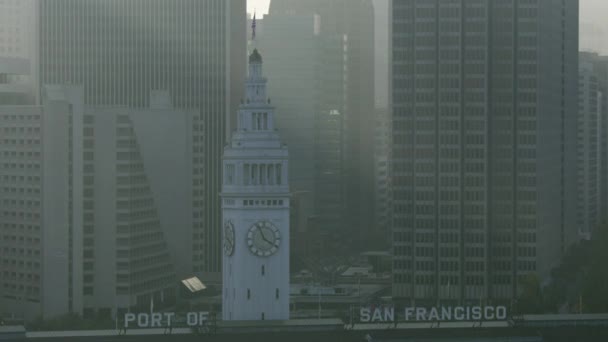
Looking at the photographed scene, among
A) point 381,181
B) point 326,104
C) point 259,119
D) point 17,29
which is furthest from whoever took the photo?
point 381,181

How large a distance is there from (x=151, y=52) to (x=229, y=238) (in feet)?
222

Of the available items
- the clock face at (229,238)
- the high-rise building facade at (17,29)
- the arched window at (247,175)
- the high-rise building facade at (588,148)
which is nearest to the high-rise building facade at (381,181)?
the high-rise building facade at (588,148)

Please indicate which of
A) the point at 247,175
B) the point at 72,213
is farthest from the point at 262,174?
the point at 72,213

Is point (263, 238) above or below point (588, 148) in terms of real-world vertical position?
below

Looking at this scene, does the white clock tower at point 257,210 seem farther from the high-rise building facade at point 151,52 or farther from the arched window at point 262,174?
the high-rise building facade at point 151,52

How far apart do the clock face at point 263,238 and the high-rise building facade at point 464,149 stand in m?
41.2

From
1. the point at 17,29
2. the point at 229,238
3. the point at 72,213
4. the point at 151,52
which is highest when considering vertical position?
the point at 17,29

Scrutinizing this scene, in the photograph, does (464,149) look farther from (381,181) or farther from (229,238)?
(381,181)

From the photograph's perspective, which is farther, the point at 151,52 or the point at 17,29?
the point at 17,29

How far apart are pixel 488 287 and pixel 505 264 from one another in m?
1.98

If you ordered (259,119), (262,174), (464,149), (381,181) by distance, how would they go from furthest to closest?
(381,181) → (464,149) → (259,119) → (262,174)

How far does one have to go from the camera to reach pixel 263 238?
74.4 m

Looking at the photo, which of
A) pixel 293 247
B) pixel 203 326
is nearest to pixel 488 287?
pixel 293 247

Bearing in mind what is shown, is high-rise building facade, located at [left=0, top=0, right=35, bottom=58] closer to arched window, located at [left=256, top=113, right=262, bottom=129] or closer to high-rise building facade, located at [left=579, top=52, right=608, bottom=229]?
high-rise building facade, located at [left=579, top=52, right=608, bottom=229]
